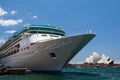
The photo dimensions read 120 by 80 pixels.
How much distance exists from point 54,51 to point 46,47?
1.90 m

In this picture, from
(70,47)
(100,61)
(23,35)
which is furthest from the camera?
(100,61)

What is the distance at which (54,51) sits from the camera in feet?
149

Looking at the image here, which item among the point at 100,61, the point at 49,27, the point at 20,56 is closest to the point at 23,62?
the point at 20,56

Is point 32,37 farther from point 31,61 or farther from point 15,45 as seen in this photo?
point 15,45

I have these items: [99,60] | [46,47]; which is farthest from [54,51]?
[99,60]

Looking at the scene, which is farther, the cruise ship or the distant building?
the distant building

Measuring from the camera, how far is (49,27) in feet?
176

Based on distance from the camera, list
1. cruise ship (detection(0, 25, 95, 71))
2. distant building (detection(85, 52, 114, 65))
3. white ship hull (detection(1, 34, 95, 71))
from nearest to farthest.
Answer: white ship hull (detection(1, 34, 95, 71)) → cruise ship (detection(0, 25, 95, 71)) → distant building (detection(85, 52, 114, 65))

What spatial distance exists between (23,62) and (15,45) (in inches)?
291

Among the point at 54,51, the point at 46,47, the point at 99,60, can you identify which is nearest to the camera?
the point at 54,51

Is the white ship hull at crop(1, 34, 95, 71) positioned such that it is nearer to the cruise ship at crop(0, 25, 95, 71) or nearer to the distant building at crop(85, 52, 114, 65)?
the cruise ship at crop(0, 25, 95, 71)

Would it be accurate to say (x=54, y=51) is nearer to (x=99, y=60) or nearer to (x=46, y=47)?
(x=46, y=47)

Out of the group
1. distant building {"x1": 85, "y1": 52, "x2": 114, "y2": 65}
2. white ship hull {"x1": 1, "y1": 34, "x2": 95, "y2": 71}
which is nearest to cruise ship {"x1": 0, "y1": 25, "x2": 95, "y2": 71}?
white ship hull {"x1": 1, "y1": 34, "x2": 95, "y2": 71}

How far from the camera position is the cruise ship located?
1748 inches
